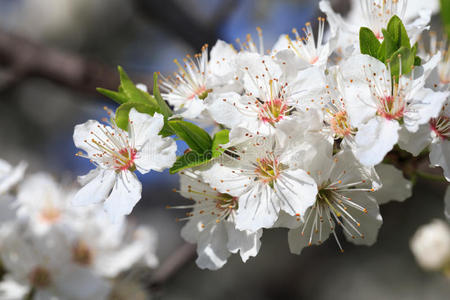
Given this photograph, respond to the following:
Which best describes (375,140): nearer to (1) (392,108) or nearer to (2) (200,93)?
(1) (392,108)

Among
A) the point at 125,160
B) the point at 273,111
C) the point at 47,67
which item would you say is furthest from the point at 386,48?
the point at 47,67

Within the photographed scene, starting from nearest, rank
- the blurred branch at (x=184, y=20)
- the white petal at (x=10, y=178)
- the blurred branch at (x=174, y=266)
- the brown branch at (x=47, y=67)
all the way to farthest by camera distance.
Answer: the white petal at (x=10, y=178)
the blurred branch at (x=174, y=266)
the brown branch at (x=47, y=67)
the blurred branch at (x=184, y=20)

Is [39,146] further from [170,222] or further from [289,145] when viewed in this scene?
[289,145]

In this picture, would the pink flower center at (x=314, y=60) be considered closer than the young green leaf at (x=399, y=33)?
No

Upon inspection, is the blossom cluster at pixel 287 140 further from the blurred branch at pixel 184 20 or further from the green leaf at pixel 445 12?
the blurred branch at pixel 184 20

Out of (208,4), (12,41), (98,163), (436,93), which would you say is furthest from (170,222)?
(436,93)

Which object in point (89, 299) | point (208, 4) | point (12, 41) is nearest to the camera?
point (89, 299)

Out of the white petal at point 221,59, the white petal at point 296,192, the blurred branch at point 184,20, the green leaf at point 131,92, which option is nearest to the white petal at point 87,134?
the green leaf at point 131,92
